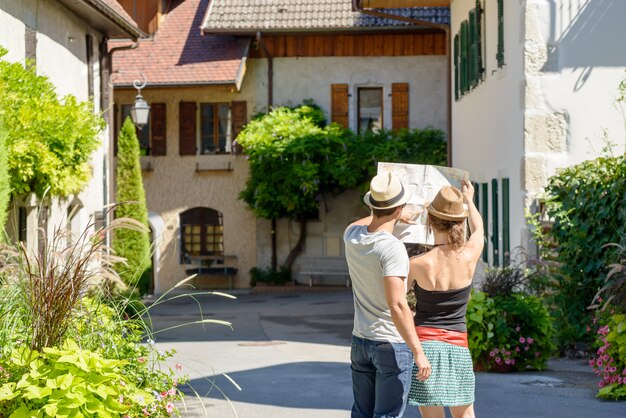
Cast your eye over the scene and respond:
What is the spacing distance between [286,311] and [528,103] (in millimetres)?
9706

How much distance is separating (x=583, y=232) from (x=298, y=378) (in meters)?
3.64

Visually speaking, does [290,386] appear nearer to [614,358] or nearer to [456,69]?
[614,358]

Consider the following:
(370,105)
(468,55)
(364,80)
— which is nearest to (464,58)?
(468,55)

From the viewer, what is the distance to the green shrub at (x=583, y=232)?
12.1 meters

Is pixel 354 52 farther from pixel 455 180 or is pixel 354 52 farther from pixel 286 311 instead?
pixel 455 180

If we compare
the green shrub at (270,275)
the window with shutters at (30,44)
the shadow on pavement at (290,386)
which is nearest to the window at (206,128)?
the green shrub at (270,275)

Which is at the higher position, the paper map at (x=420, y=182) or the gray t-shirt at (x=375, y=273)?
the paper map at (x=420, y=182)

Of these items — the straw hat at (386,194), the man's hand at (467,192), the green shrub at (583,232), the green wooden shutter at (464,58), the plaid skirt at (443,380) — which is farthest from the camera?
the green wooden shutter at (464,58)

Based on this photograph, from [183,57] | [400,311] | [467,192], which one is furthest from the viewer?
[183,57]

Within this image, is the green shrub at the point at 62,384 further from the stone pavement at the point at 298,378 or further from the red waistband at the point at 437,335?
the red waistband at the point at 437,335

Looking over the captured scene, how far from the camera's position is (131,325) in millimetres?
6754

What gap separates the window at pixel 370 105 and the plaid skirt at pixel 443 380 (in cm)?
2351

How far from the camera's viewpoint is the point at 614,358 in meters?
9.48

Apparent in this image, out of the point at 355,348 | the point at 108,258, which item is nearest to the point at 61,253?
the point at 108,258
